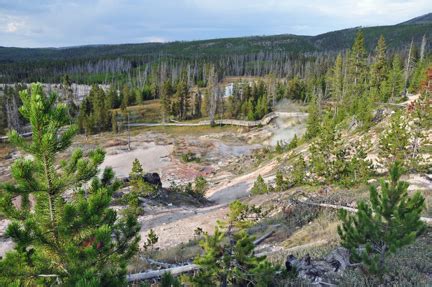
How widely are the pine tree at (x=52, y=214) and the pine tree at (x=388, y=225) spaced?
18.5 ft

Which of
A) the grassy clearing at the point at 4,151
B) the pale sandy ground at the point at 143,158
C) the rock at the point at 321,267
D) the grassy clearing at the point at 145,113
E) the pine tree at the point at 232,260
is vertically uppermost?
the pine tree at the point at 232,260

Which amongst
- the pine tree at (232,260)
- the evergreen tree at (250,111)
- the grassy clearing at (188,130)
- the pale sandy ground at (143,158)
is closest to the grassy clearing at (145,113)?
the grassy clearing at (188,130)

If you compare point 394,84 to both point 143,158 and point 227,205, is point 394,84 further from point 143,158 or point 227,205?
point 227,205

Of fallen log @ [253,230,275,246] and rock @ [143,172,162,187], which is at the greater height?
fallen log @ [253,230,275,246]

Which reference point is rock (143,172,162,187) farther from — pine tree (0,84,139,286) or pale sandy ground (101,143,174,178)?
pine tree (0,84,139,286)

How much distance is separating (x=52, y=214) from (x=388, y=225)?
24.4 feet

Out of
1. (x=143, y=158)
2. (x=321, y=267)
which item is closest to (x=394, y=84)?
(x=143, y=158)

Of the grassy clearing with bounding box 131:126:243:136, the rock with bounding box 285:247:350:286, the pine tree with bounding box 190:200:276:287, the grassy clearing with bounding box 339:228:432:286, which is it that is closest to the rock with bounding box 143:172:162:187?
the rock with bounding box 285:247:350:286

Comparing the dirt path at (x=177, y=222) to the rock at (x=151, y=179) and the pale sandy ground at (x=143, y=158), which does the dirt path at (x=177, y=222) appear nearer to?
the rock at (x=151, y=179)

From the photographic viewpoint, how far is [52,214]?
6754mm

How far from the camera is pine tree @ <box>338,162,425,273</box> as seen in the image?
8062mm

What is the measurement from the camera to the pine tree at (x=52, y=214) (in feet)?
20.2

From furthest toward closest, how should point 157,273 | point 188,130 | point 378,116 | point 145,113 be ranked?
point 145,113 < point 188,130 < point 378,116 < point 157,273

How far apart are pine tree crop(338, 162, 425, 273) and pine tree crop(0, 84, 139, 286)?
563cm
